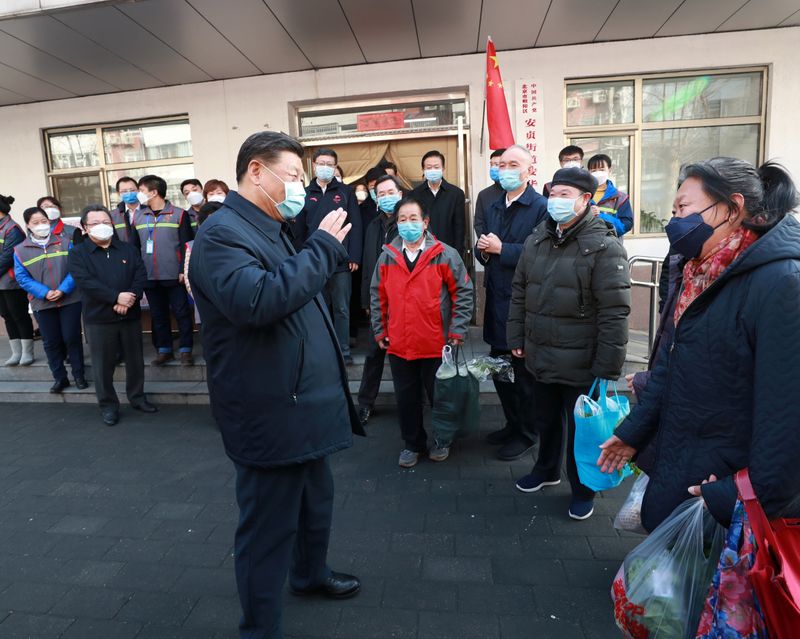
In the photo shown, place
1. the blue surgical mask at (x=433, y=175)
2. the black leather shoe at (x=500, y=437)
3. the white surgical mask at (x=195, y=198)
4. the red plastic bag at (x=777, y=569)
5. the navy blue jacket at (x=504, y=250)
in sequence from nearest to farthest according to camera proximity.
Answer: the red plastic bag at (x=777, y=569) < the navy blue jacket at (x=504, y=250) < the black leather shoe at (x=500, y=437) < the blue surgical mask at (x=433, y=175) < the white surgical mask at (x=195, y=198)

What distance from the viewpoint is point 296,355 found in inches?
79.0

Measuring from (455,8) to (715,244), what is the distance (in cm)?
497

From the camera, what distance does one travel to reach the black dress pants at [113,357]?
206 inches

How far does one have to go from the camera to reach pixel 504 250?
4.00 m

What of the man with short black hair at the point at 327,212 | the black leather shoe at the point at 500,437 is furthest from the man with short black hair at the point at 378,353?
the black leather shoe at the point at 500,437

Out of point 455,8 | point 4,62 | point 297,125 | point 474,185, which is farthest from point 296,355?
point 4,62

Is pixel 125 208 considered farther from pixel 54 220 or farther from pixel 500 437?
pixel 500 437

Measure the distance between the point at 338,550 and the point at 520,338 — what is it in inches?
67.6

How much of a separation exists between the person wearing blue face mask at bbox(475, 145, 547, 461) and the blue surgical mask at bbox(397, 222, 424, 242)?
536mm

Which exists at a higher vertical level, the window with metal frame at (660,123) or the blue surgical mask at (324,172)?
the window with metal frame at (660,123)

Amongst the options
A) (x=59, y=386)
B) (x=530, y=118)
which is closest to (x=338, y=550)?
(x=59, y=386)

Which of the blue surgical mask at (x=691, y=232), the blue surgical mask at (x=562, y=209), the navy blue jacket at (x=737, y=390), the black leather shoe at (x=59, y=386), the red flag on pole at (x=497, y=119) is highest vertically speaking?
the red flag on pole at (x=497, y=119)

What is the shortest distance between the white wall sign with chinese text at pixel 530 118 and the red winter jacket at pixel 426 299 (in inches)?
138

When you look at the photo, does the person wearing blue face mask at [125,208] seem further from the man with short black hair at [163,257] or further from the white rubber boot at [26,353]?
the white rubber boot at [26,353]
